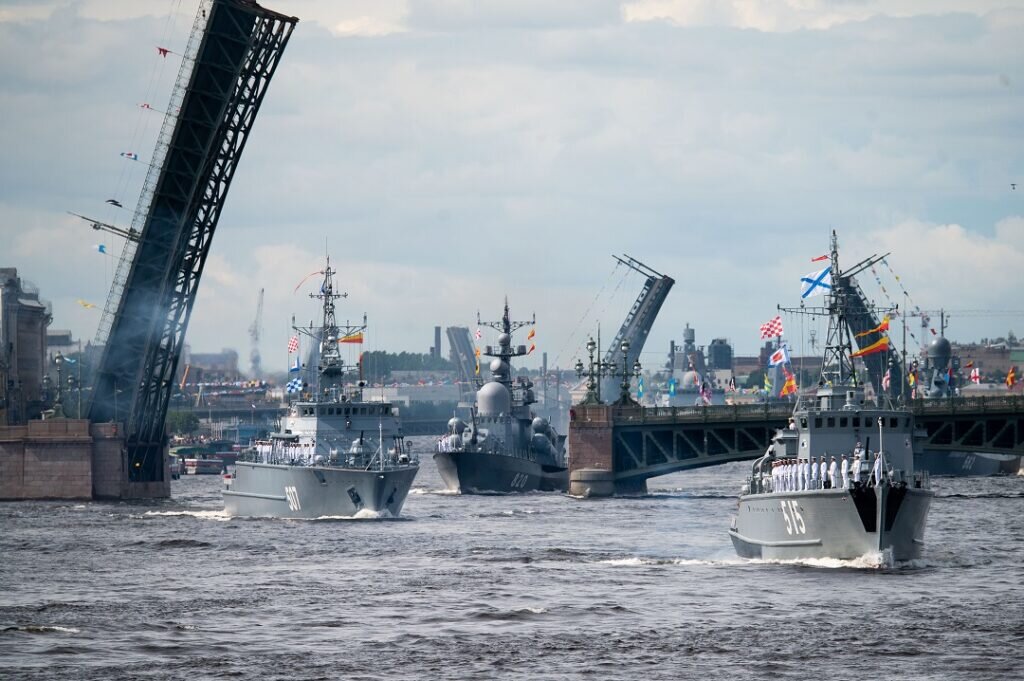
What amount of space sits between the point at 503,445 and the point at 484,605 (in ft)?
194

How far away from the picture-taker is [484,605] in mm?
43312

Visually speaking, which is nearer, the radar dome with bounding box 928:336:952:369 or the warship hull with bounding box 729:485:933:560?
the warship hull with bounding box 729:485:933:560

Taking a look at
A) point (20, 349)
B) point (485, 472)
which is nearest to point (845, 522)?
point (485, 472)

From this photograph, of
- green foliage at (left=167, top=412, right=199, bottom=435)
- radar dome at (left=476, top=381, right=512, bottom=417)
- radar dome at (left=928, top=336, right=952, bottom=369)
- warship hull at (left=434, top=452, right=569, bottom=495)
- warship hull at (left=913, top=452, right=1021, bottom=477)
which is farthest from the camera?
green foliage at (left=167, top=412, right=199, bottom=435)

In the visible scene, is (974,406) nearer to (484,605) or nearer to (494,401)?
(494,401)

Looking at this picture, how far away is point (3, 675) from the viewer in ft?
109

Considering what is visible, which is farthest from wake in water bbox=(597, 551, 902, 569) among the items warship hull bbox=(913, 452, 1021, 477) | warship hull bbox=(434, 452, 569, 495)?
warship hull bbox=(913, 452, 1021, 477)

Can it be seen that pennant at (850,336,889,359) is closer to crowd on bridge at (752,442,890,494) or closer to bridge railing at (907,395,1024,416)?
crowd on bridge at (752,442,890,494)

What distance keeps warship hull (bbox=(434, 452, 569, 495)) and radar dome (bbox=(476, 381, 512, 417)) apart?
3711mm

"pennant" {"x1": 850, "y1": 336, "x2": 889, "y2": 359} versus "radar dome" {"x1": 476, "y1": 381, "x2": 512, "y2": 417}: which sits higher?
"pennant" {"x1": 850, "y1": 336, "x2": 889, "y2": 359}

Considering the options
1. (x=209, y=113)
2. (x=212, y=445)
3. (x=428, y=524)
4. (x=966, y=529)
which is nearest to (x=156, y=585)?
(x=428, y=524)

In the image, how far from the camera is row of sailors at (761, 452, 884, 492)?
151 ft

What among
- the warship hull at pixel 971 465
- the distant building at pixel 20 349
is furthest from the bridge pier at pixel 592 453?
the warship hull at pixel 971 465

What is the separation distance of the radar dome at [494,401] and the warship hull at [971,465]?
134 feet
